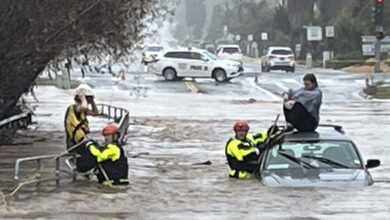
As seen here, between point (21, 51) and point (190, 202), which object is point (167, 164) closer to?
point (21, 51)

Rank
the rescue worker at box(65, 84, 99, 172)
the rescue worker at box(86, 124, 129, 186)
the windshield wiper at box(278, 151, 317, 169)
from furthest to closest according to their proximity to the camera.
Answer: the rescue worker at box(65, 84, 99, 172) → the rescue worker at box(86, 124, 129, 186) → the windshield wiper at box(278, 151, 317, 169)

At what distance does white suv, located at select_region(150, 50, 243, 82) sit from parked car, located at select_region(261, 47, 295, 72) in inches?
442

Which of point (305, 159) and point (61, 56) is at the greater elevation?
point (61, 56)

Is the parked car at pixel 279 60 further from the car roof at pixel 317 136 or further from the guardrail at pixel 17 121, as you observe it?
the car roof at pixel 317 136

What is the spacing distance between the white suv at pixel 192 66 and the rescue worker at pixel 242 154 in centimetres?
3666

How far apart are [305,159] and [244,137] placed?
1684mm

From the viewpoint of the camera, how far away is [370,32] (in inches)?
2975

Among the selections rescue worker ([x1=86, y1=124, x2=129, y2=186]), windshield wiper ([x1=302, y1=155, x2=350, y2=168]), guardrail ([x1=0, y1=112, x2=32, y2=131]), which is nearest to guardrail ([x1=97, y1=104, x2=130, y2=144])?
guardrail ([x1=0, y1=112, x2=32, y2=131])

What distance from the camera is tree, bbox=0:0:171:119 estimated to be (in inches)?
719

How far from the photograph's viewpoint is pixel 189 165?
1892cm

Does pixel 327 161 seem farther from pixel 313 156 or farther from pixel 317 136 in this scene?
pixel 317 136

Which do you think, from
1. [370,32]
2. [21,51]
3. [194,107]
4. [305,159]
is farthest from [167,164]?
[370,32]

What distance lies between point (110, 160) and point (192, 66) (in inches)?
1504

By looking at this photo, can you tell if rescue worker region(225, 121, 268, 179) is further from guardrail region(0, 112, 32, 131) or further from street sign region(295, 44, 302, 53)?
street sign region(295, 44, 302, 53)
